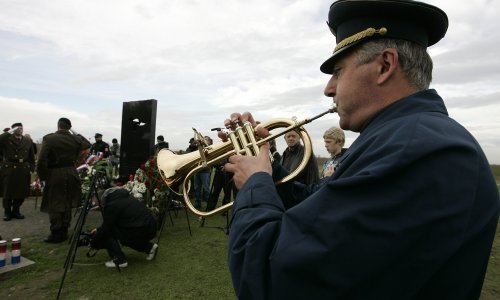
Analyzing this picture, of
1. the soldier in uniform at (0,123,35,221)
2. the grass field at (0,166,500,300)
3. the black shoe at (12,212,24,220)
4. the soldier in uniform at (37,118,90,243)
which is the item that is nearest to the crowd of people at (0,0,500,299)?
the grass field at (0,166,500,300)

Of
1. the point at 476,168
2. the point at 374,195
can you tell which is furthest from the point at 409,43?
the point at 374,195

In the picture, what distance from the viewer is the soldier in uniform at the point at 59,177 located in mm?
6000

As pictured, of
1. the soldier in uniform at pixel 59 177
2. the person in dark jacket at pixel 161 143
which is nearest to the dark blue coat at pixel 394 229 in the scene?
the soldier in uniform at pixel 59 177

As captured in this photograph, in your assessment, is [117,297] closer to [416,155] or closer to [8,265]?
[8,265]

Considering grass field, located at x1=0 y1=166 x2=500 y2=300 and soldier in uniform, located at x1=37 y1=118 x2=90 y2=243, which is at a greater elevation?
soldier in uniform, located at x1=37 y1=118 x2=90 y2=243

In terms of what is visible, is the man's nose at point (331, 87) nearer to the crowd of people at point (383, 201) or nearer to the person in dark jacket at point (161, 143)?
the crowd of people at point (383, 201)

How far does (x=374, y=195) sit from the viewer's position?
0.88m

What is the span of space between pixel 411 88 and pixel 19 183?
8.88 meters

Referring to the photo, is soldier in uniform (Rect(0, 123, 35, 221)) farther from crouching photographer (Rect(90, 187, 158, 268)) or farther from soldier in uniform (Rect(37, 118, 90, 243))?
crouching photographer (Rect(90, 187, 158, 268))

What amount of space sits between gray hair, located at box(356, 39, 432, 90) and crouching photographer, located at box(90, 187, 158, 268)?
4.77 meters

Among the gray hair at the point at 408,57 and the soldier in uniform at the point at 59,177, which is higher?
the gray hair at the point at 408,57

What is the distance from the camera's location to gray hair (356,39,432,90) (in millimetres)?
1207

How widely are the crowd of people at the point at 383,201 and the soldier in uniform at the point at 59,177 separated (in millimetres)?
6047

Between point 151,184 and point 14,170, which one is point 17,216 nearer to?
point 14,170
